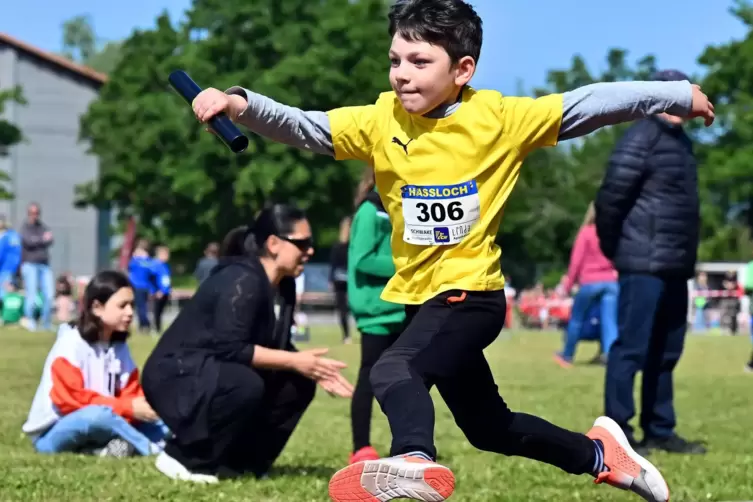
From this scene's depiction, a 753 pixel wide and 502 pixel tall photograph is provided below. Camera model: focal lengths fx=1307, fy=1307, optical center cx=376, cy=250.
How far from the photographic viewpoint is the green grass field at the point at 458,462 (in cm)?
604

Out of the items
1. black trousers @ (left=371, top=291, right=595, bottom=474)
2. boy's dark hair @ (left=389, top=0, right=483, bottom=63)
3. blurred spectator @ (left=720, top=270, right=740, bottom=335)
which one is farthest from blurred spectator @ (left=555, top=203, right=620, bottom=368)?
blurred spectator @ (left=720, top=270, right=740, bottom=335)

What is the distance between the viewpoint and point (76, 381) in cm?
759

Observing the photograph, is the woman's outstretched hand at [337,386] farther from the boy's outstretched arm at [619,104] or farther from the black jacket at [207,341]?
the boy's outstretched arm at [619,104]

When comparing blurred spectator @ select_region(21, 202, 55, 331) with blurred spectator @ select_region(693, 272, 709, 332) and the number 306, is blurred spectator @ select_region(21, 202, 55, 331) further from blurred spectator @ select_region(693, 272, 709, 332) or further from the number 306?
blurred spectator @ select_region(693, 272, 709, 332)

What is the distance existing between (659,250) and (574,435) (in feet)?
10.2

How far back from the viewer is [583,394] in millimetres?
12227

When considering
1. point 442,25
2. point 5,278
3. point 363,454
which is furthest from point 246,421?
point 5,278

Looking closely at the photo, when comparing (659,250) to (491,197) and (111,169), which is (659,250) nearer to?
(491,197)

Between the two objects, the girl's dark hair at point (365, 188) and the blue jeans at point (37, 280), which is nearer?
the girl's dark hair at point (365, 188)

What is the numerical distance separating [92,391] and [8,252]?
14.9 metres

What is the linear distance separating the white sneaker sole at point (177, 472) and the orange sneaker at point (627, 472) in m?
2.16

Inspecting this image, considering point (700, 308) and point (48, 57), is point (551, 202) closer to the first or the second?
point (48, 57)

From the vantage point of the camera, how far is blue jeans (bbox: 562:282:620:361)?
15781 millimetres

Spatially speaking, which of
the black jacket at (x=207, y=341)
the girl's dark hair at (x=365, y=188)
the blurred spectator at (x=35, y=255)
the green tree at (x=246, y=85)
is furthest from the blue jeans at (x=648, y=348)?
the green tree at (x=246, y=85)
